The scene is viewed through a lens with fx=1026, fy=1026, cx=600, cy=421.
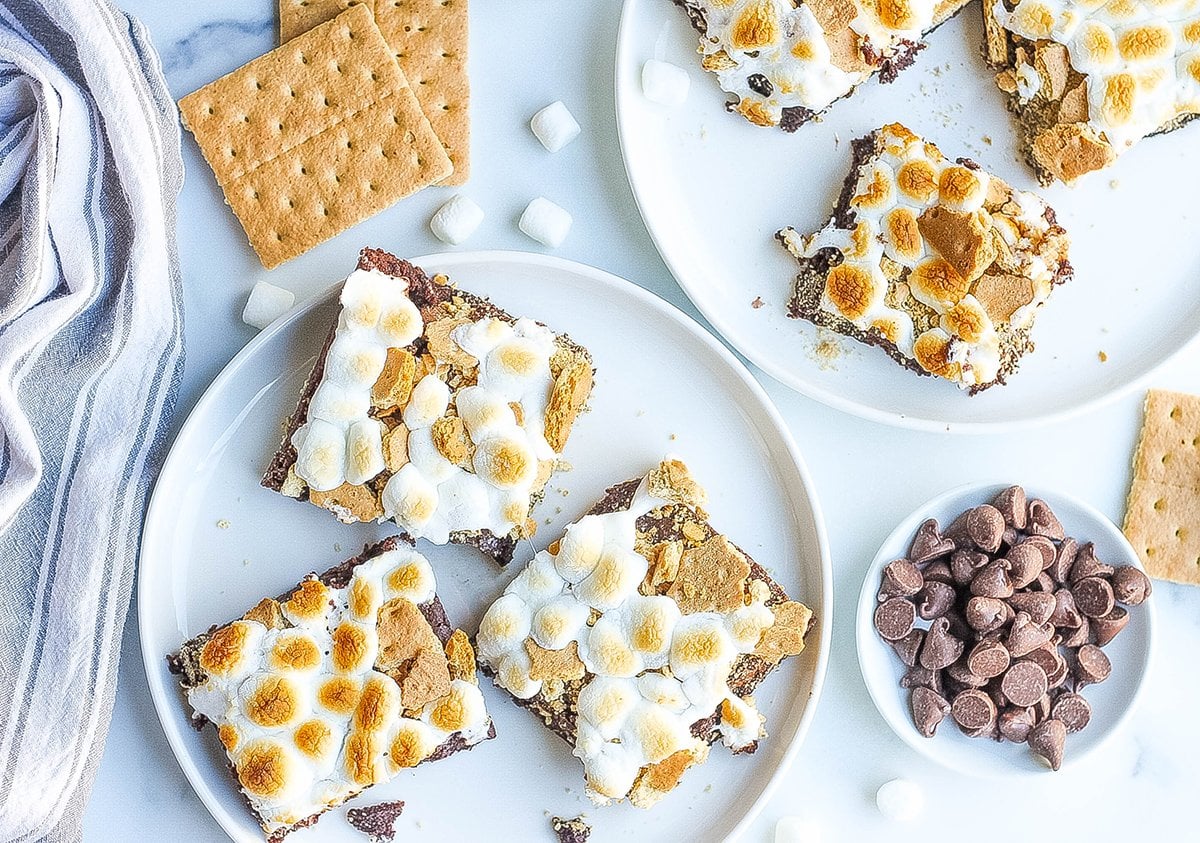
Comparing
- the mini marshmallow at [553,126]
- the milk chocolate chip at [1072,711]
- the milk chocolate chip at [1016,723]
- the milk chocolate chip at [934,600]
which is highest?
the mini marshmallow at [553,126]

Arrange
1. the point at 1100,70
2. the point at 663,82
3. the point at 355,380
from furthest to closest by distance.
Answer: the point at 663,82, the point at 1100,70, the point at 355,380

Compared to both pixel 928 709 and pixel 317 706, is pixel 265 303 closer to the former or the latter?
pixel 317 706

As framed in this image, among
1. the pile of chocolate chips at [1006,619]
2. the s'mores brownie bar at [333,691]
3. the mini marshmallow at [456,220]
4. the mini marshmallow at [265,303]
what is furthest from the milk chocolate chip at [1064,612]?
the mini marshmallow at [265,303]

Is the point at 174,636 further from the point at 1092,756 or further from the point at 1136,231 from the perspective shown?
the point at 1136,231

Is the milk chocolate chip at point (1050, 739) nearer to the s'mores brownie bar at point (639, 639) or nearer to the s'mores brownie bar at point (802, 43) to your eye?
the s'mores brownie bar at point (639, 639)

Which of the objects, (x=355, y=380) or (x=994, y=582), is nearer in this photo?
(x=355, y=380)

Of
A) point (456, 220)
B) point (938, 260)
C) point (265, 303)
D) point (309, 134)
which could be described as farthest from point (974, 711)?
point (309, 134)

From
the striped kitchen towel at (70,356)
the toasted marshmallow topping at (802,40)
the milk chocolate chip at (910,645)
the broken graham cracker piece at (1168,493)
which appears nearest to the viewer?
the striped kitchen towel at (70,356)

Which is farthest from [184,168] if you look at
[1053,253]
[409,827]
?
[1053,253]
